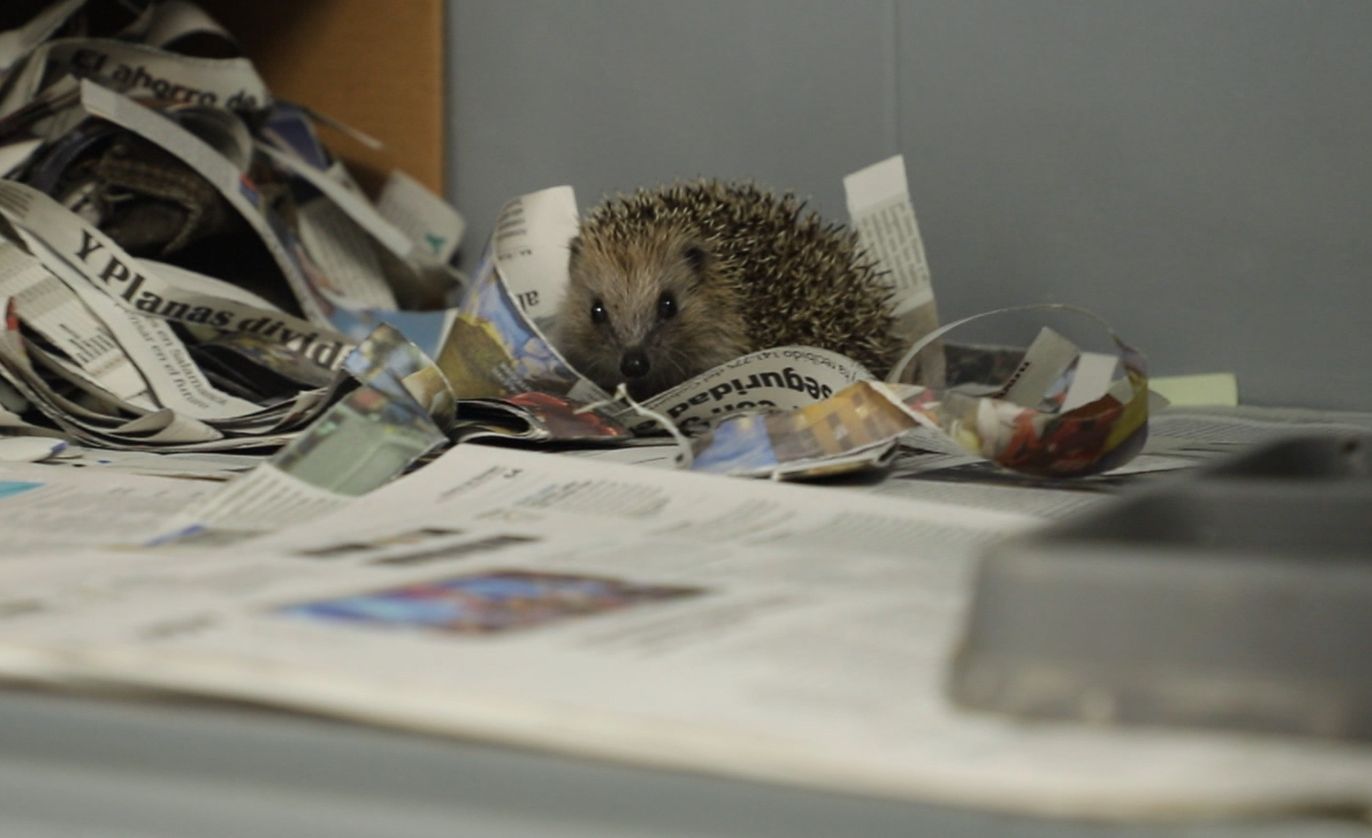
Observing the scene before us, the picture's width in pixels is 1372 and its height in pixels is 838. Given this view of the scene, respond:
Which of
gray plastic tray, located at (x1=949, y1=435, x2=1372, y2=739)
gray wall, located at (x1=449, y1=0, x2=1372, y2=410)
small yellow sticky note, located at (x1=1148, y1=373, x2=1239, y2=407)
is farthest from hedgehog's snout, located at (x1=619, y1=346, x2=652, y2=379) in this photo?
gray plastic tray, located at (x1=949, y1=435, x2=1372, y2=739)

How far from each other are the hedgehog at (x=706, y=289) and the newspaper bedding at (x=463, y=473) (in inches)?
1.7

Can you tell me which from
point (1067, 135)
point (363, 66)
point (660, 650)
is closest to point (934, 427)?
point (660, 650)

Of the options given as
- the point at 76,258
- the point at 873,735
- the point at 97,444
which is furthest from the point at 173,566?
the point at 76,258

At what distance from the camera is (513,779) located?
46 centimetres

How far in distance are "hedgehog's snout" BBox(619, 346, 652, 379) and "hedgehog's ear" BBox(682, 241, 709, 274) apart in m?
0.11

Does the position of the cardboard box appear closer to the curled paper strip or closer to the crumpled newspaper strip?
the crumpled newspaper strip

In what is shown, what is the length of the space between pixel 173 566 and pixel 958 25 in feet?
3.70

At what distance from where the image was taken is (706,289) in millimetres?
1489

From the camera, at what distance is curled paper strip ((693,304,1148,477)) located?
3.22ft

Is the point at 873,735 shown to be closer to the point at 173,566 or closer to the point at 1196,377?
the point at 173,566

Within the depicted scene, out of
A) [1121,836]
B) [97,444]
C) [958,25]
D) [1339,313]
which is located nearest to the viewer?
[1121,836]

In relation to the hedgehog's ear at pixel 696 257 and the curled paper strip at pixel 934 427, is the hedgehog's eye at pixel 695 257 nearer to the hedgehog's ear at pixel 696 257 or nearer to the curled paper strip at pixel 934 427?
the hedgehog's ear at pixel 696 257

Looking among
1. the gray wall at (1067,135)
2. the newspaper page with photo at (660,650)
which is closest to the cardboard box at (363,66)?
the gray wall at (1067,135)

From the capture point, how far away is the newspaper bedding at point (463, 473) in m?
0.47
